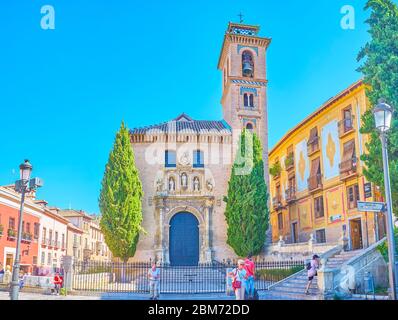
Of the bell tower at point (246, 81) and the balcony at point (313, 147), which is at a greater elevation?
the bell tower at point (246, 81)

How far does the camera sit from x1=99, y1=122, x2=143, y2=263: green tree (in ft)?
82.7

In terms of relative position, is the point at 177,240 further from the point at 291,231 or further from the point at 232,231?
the point at 291,231

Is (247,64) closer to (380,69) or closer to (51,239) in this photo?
(380,69)

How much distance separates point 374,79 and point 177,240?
1740cm

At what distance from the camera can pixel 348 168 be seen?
81.4ft

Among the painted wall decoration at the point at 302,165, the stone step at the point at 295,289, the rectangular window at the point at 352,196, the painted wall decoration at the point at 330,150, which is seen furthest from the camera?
the painted wall decoration at the point at 302,165

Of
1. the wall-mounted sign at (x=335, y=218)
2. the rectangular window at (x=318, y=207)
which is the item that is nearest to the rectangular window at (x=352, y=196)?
the wall-mounted sign at (x=335, y=218)

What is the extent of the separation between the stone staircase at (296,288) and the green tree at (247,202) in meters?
7.19

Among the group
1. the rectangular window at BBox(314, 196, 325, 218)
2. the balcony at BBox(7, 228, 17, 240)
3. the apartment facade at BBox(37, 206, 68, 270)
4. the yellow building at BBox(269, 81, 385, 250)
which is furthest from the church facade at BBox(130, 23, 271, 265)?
the apartment facade at BBox(37, 206, 68, 270)

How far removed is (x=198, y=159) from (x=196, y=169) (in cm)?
82

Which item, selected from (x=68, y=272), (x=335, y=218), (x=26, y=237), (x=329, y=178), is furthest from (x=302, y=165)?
(x=26, y=237)

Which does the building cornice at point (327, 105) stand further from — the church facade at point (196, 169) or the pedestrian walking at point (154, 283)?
the pedestrian walking at point (154, 283)

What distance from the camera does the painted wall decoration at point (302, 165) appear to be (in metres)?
31.2

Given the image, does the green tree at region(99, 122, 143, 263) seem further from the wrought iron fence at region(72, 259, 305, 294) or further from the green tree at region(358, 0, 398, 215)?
the green tree at region(358, 0, 398, 215)
